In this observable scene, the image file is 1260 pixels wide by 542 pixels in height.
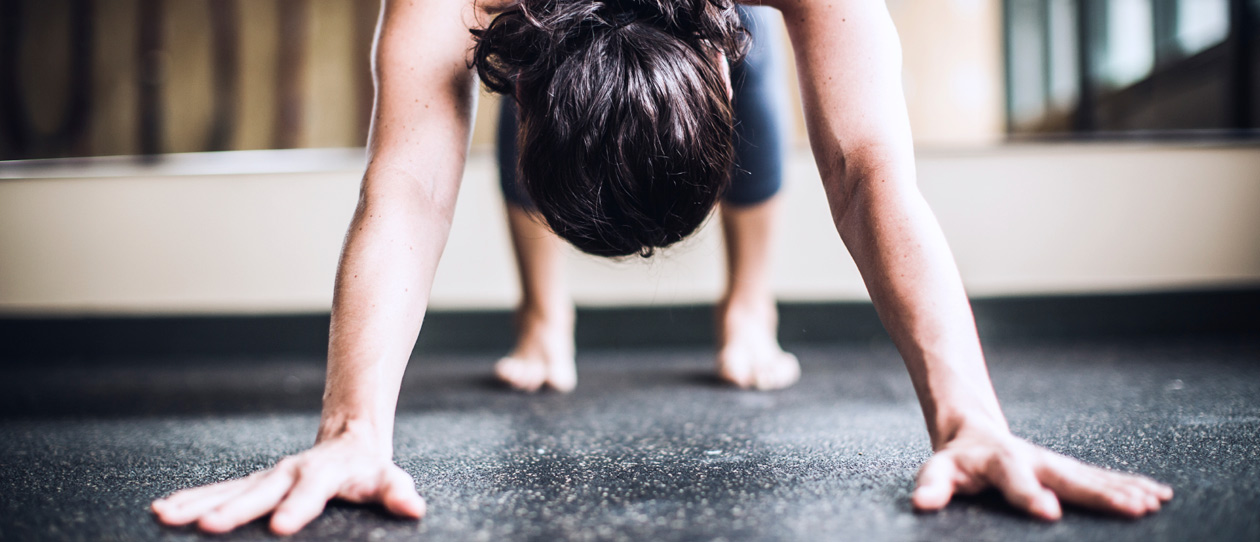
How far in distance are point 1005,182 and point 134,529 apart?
155cm

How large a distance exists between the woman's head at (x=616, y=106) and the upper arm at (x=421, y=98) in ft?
0.09

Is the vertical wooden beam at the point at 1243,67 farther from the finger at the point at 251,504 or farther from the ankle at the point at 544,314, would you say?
the finger at the point at 251,504

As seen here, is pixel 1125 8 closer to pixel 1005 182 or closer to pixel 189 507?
pixel 1005 182

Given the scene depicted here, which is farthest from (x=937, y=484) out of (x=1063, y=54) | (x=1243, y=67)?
(x=1063, y=54)

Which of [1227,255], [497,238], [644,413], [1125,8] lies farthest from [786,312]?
[1125,8]

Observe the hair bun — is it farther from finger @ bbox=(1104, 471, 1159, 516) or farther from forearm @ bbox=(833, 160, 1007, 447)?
finger @ bbox=(1104, 471, 1159, 516)

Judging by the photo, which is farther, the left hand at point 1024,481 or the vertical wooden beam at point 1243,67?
the vertical wooden beam at point 1243,67

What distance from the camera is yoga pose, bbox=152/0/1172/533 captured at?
451 millimetres

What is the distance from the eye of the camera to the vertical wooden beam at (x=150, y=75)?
8.89 ft

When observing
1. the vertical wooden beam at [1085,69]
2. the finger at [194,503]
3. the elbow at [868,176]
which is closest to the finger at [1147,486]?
the elbow at [868,176]

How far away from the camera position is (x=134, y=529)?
1.46ft

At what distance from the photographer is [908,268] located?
49 cm

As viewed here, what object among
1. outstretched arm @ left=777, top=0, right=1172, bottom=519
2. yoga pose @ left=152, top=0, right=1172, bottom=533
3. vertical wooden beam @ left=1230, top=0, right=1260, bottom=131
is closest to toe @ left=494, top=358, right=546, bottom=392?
yoga pose @ left=152, top=0, right=1172, bottom=533

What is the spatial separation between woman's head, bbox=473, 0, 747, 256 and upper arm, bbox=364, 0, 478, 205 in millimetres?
29
